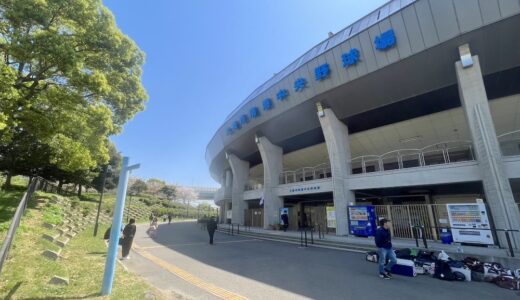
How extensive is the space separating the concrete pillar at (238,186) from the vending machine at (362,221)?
13.1 metres

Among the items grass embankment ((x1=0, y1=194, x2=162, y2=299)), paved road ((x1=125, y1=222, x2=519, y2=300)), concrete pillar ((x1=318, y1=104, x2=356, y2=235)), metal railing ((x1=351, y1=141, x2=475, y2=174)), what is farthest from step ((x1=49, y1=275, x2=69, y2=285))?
metal railing ((x1=351, y1=141, x2=475, y2=174))

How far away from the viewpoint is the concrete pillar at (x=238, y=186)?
25.5 metres

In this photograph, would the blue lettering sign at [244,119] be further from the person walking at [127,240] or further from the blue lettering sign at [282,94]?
the person walking at [127,240]

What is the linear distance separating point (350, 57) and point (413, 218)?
33.5 ft

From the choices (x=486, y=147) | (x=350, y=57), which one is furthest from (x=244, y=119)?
(x=486, y=147)

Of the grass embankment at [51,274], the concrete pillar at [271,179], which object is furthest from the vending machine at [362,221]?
the grass embankment at [51,274]

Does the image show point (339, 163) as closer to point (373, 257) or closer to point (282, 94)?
point (282, 94)

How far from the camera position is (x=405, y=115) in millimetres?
16594

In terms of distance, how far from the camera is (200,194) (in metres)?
78.6

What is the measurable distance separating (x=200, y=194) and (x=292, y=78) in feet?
224

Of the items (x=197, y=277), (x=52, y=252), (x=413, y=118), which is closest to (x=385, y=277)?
(x=197, y=277)

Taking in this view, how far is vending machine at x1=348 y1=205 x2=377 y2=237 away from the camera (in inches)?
559

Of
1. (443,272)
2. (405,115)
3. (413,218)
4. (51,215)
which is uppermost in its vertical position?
(405,115)

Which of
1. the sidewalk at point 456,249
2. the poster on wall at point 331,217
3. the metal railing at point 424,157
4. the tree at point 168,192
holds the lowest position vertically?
the sidewalk at point 456,249
